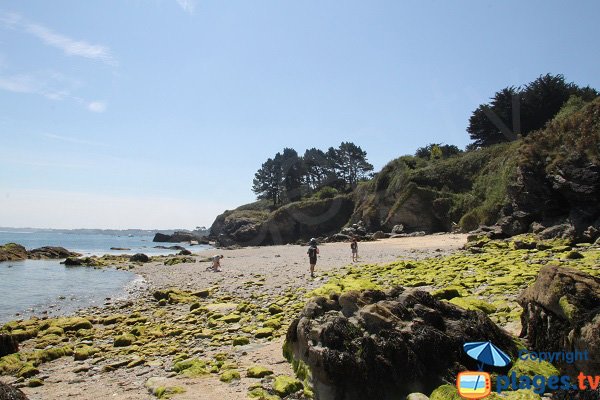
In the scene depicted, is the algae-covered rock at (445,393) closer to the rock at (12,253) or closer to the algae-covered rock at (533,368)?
the algae-covered rock at (533,368)

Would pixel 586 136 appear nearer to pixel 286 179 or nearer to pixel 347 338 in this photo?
pixel 347 338

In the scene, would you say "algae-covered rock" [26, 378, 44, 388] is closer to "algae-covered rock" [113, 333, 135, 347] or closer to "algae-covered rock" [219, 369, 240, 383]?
"algae-covered rock" [113, 333, 135, 347]

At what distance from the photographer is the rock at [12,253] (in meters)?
46.2

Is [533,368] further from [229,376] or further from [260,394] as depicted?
[229,376]

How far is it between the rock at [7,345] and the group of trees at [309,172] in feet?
262

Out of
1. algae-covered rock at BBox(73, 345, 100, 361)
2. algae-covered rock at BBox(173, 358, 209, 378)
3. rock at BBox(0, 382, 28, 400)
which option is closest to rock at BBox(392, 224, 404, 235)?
algae-covered rock at BBox(73, 345, 100, 361)

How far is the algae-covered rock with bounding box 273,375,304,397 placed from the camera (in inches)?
260

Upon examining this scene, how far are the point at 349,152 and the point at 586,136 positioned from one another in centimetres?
6968

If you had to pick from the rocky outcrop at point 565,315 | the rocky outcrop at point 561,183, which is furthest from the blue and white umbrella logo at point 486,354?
the rocky outcrop at point 561,183

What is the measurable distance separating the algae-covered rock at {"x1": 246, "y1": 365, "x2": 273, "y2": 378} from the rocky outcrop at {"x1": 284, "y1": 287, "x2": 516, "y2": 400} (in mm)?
990

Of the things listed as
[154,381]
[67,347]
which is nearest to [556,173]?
[154,381]

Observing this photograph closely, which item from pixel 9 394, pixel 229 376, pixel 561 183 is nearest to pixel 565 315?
pixel 229 376

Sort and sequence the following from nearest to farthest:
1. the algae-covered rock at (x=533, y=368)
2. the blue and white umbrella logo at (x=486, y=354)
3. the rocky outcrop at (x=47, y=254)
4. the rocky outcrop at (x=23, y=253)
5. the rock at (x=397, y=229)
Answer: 1. the blue and white umbrella logo at (x=486, y=354)
2. the algae-covered rock at (x=533, y=368)
3. the rocky outcrop at (x=23, y=253)
4. the rock at (x=397, y=229)
5. the rocky outcrop at (x=47, y=254)

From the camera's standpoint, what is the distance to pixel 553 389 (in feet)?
17.9
